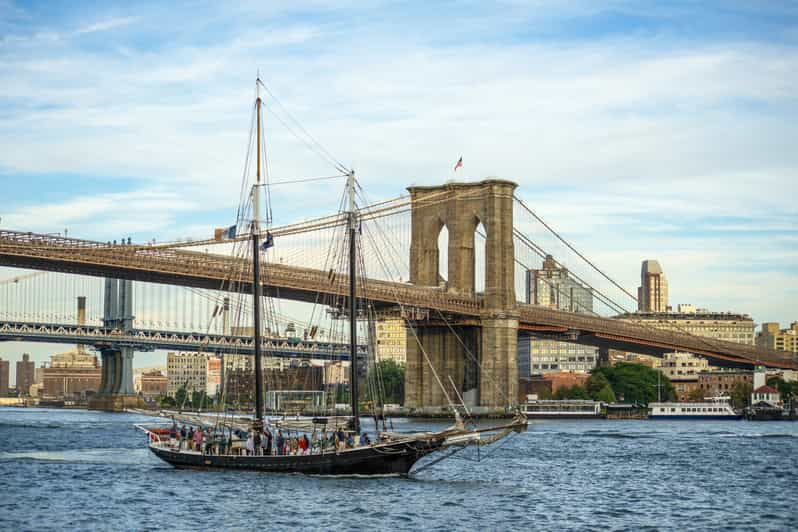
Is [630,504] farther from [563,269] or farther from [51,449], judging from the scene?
[563,269]

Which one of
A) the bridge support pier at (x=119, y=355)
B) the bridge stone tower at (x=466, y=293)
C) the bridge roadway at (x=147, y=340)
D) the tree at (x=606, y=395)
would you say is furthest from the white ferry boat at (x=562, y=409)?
the bridge support pier at (x=119, y=355)

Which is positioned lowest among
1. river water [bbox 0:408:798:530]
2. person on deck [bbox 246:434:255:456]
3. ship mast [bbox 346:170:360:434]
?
river water [bbox 0:408:798:530]

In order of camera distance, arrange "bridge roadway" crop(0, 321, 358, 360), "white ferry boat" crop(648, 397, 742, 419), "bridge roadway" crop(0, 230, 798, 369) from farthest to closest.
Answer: "bridge roadway" crop(0, 321, 358, 360) → "white ferry boat" crop(648, 397, 742, 419) → "bridge roadway" crop(0, 230, 798, 369)

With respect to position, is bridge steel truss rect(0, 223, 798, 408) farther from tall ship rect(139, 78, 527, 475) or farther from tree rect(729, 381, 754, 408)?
tree rect(729, 381, 754, 408)

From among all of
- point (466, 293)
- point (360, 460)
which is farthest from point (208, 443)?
point (466, 293)

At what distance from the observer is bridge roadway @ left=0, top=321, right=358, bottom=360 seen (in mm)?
117188

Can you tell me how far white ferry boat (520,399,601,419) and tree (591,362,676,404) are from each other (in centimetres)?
1612

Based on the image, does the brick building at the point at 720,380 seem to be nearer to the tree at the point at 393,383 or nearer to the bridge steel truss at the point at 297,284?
the bridge steel truss at the point at 297,284

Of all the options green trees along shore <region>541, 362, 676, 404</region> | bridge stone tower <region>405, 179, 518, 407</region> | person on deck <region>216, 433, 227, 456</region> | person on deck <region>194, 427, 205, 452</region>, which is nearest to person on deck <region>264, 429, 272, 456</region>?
person on deck <region>216, 433, 227, 456</region>

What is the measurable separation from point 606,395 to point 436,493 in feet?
296

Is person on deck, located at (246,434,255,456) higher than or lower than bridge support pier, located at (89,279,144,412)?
lower

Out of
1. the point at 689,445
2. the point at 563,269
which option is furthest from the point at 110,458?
the point at 563,269

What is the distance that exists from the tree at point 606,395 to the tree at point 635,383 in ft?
8.82

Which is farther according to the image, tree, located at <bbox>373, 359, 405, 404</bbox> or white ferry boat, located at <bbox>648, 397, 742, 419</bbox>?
tree, located at <bbox>373, 359, 405, 404</bbox>
